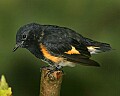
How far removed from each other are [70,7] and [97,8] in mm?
543

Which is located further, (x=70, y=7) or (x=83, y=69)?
(x=70, y=7)

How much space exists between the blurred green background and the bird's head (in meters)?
2.82

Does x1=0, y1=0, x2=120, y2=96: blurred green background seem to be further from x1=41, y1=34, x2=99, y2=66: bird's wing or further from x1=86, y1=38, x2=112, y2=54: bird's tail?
x1=41, y1=34, x2=99, y2=66: bird's wing

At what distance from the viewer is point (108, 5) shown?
341 inches

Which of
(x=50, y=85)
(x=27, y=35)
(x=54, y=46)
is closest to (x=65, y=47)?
(x=54, y=46)

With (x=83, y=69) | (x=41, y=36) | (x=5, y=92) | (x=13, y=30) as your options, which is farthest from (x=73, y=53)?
(x=13, y=30)

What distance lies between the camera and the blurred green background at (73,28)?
774cm

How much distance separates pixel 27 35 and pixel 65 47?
44 centimetres

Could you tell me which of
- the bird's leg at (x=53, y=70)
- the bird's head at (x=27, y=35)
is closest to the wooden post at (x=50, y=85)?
the bird's leg at (x=53, y=70)

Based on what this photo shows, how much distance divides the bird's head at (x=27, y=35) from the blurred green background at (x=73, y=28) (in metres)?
2.82

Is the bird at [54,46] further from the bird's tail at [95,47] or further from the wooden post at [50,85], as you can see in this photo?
the wooden post at [50,85]

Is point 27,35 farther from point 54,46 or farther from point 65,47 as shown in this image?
point 65,47

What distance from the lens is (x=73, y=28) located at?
8.02m

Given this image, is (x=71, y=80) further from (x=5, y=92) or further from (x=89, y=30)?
(x=5, y=92)
